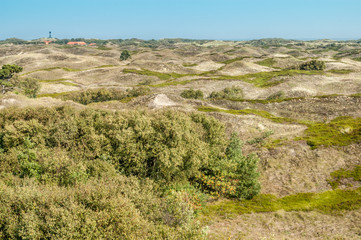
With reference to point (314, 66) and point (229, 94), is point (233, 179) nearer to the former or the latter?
point (229, 94)

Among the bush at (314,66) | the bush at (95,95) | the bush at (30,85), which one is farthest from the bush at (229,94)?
the bush at (30,85)

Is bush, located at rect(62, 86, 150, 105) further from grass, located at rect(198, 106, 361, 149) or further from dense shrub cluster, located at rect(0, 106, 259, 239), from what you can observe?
grass, located at rect(198, 106, 361, 149)

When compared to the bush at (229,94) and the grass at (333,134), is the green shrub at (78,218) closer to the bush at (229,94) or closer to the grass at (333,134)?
the grass at (333,134)

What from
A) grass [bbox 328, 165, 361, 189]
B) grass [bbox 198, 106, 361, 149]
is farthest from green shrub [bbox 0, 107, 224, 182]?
grass [bbox 198, 106, 361, 149]

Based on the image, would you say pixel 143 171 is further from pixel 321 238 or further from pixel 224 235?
pixel 321 238

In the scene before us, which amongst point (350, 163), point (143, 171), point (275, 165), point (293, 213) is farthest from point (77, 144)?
point (350, 163)

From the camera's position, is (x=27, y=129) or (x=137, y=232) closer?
(x=137, y=232)
